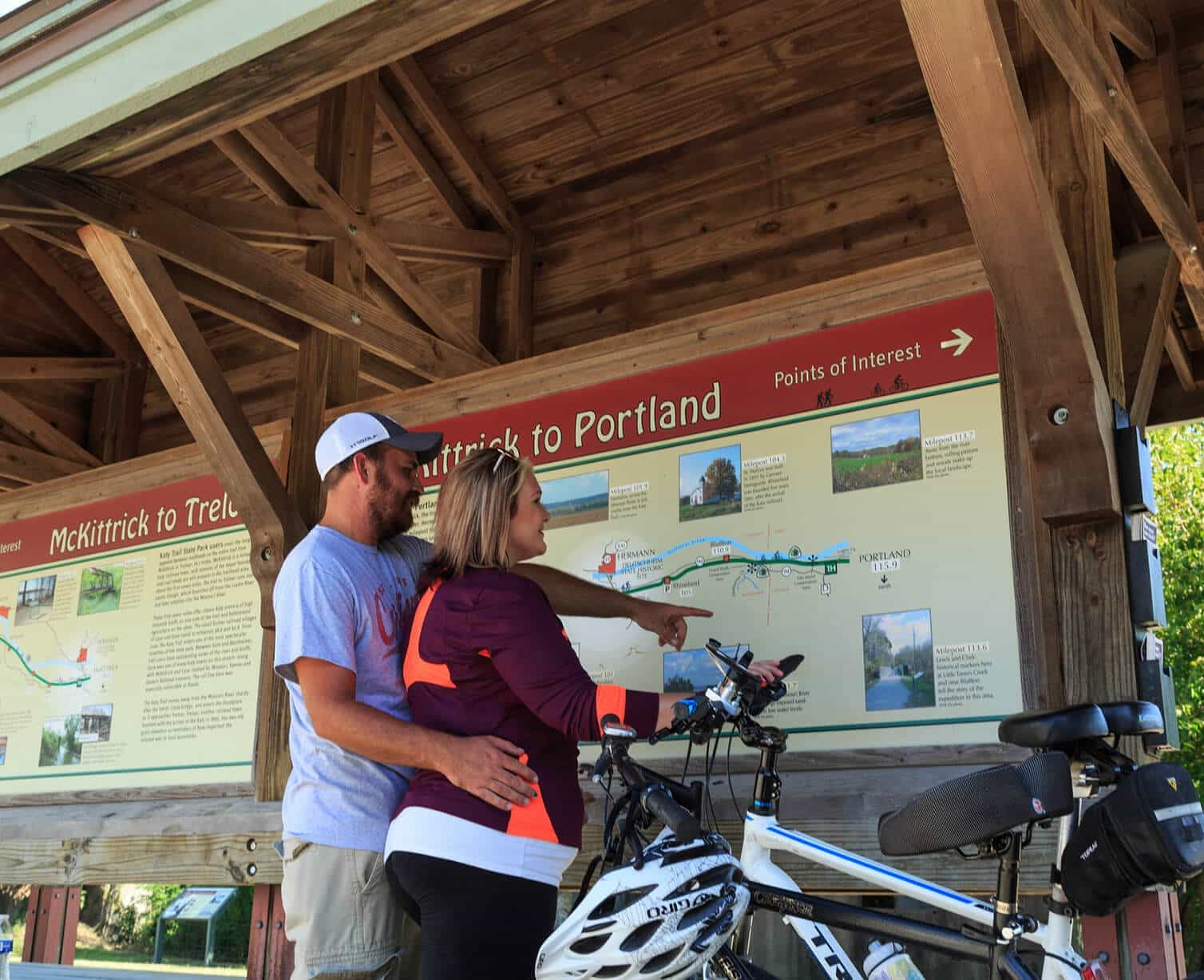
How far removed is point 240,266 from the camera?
4.21 meters

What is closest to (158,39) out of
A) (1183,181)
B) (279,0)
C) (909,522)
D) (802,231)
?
(279,0)

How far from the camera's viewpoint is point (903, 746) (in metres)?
3.44

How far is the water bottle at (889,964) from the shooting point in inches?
104

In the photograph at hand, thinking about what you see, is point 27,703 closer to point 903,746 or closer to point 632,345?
point 632,345

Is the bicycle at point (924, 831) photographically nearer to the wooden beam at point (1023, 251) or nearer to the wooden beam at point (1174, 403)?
the wooden beam at point (1023, 251)

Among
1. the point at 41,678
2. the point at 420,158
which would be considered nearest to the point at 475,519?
the point at 420,158

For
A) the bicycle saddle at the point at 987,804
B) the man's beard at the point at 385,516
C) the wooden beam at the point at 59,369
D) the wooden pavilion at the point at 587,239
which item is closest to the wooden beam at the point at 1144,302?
the wooden pavilion at the point at 587,239

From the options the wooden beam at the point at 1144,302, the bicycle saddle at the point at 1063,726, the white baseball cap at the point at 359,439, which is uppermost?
the wooden beam at the point at 1144,302

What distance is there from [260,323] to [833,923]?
3243 millimetres

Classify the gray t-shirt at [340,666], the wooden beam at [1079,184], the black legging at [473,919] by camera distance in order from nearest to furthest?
the black legging at [473,919] < the gray t-shirt at [340,666] < the wooden beam at [1079,184]

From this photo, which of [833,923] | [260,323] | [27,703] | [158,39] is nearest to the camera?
[833,923]

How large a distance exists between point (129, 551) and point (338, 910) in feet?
10.4

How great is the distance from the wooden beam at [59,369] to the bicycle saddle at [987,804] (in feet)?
18.1

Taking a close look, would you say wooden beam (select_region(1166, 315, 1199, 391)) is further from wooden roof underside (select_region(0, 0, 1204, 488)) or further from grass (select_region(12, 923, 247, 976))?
grass (select_region(12, 923, 247, 976))
